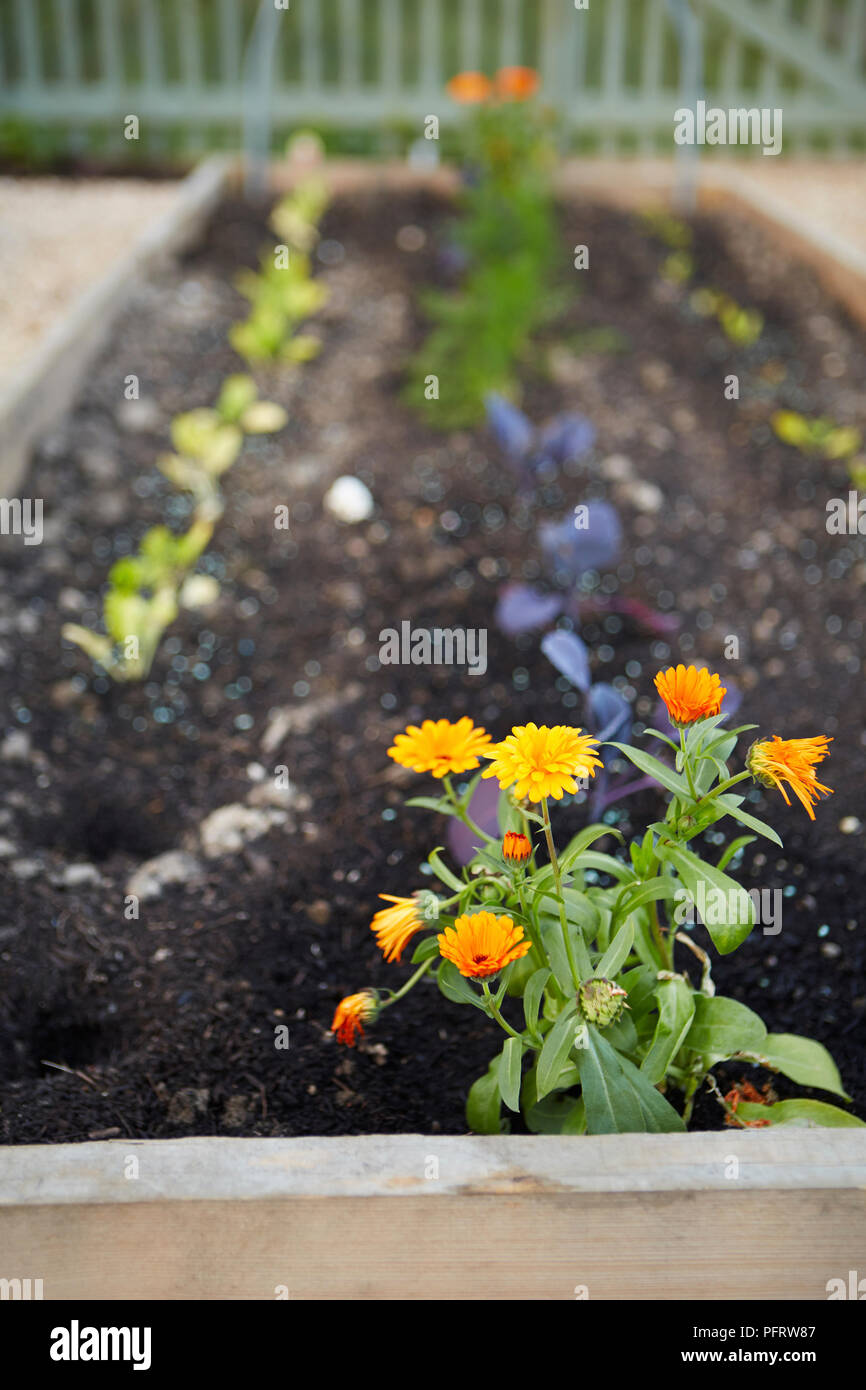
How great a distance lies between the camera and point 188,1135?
120cm

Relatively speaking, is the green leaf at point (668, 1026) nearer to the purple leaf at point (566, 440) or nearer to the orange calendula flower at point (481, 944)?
the orange calendula flower at point (481, 944)

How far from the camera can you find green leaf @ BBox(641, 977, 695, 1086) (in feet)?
3.45

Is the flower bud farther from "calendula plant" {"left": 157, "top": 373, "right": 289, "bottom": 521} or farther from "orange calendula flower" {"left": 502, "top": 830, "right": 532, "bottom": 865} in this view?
"calendula plant" {"left": 157, "top": 373, "right": 289, "bottom": 521}

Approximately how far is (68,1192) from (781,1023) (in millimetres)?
814

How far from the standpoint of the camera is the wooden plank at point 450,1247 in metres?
0.98

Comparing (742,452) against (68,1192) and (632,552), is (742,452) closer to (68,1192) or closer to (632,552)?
(632,552)

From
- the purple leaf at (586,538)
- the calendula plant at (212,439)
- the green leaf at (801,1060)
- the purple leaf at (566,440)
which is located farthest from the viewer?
the calendula plant at (212,439)

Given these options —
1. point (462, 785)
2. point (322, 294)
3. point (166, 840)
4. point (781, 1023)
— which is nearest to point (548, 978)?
point (781, 1023)

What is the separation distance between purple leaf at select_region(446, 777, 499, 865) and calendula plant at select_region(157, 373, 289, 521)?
4.30ft

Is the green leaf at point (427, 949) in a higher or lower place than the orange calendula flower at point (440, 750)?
lower

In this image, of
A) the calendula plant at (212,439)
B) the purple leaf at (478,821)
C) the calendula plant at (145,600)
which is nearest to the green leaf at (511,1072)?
the purple leaf at (478,821)

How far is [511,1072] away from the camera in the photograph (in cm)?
102

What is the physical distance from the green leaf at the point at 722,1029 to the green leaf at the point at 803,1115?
80 mm

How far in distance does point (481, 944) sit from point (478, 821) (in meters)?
0.42
